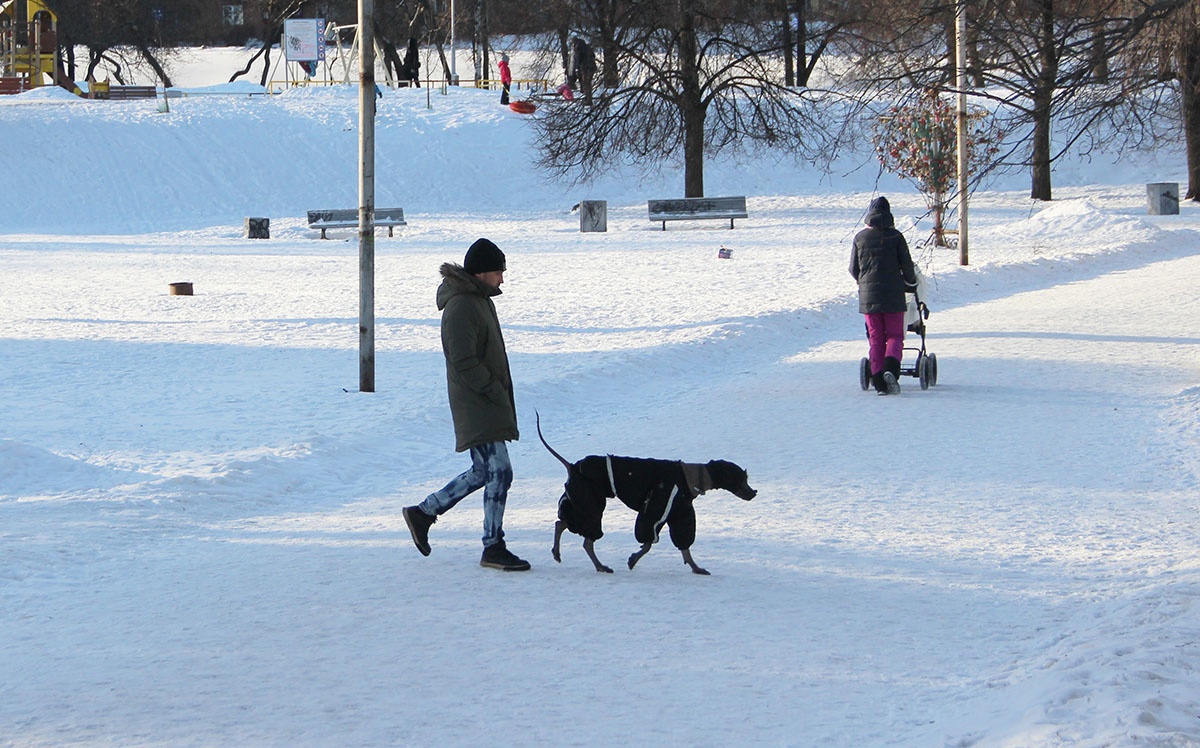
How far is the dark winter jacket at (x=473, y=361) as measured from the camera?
7152 mm

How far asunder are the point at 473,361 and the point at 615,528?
1.72 metres

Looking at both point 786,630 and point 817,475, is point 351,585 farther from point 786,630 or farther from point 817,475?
point 817,475

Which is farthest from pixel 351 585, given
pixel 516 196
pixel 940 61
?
pixel 516 196

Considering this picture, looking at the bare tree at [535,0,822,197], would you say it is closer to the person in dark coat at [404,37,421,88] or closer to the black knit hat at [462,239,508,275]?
the person in dark coat at [404,37,421,88]

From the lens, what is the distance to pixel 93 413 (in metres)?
11.9

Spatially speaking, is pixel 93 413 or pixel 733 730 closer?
pixel 733 730

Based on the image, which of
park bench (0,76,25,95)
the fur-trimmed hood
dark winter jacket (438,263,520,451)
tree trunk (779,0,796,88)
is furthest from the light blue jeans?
park bench (0,76,25,95)

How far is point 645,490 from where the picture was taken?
6906mm

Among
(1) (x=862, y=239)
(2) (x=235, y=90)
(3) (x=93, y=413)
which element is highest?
(2) (x=235, y=90)

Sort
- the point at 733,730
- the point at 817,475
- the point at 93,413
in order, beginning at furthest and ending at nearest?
the point at 93,413
the point at 817,475
the point at 733,730

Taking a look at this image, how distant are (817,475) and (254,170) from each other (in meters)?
41.9

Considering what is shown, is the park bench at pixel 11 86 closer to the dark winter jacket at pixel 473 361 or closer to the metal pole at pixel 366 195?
the metal pole at pixel 366 195

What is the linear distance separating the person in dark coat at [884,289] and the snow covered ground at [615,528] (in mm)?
323

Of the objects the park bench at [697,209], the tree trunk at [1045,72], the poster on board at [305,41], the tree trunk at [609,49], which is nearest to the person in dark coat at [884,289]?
the tree trunk at [1045,72]
